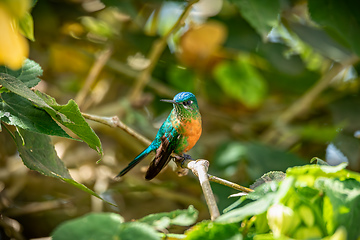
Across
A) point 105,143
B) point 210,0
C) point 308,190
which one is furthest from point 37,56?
point 308,190

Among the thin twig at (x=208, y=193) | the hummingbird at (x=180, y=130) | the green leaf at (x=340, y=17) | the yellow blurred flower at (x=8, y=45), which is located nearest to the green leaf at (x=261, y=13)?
the green leaf at (x=340, y=17)

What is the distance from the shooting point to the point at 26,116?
39.9 inches

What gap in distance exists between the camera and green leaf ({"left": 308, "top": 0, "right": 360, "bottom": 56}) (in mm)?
1735

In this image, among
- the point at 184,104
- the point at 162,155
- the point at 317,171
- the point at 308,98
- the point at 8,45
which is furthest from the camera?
the point at 308,98

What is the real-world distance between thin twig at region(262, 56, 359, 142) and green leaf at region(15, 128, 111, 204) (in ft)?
5.97

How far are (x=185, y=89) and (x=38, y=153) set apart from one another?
176 cm

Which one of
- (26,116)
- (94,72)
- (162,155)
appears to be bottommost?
(94,72)

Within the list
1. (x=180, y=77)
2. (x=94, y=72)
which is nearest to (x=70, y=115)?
(x=94, y=72)

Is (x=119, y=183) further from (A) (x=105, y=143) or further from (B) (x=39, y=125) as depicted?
(B) (x=39, y=125)

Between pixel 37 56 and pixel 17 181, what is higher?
pixel 37 56

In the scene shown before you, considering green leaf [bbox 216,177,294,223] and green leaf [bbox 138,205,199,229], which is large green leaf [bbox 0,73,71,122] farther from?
green leaf [bbox 216,177,294,223]

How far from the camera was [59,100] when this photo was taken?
8.34ft

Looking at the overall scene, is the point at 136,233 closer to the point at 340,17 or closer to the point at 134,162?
the point at 134,162

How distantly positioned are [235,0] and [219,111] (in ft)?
4.33
